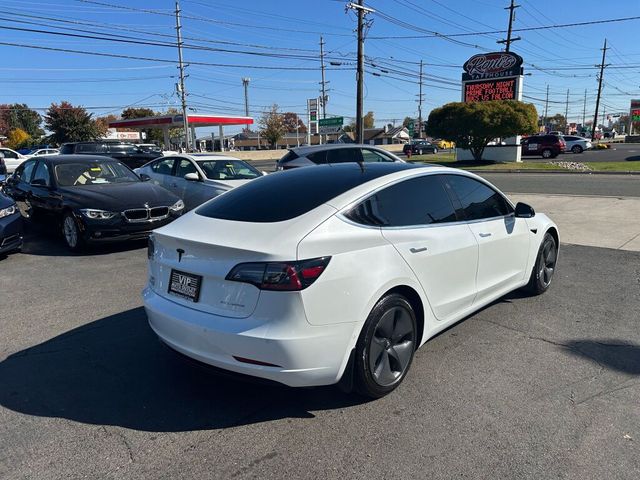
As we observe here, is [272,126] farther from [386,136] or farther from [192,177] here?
[192,177]

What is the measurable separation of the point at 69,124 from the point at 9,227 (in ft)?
185

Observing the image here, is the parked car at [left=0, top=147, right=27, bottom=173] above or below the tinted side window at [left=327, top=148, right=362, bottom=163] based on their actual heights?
below

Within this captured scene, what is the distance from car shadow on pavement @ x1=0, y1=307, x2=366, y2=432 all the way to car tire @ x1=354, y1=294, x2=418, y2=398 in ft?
0.77

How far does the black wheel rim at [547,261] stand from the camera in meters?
5.44

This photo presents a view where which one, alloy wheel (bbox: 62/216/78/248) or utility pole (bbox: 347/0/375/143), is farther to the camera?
utility pole (bbox: 347/0/375/143)

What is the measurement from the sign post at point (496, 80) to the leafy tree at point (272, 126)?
62886mm

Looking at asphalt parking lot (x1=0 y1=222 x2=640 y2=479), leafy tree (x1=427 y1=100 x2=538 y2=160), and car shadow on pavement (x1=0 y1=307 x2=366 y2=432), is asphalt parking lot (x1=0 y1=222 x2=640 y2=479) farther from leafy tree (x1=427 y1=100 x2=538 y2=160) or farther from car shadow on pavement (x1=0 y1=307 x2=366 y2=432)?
leafy tree (x1=427 y1=100 x2=538 y2=160)

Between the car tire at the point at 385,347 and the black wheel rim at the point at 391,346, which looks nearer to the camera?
the car tire at the point at 385,347

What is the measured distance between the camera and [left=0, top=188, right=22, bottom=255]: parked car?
7.41 m

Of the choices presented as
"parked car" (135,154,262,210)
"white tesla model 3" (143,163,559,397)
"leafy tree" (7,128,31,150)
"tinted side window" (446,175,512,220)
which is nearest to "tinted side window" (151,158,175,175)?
"parked car" (135,154,262,210)

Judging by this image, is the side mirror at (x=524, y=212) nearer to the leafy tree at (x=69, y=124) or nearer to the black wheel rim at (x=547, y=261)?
the black wheel rim at (x=547, y=261)

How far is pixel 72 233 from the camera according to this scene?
8.07 meters

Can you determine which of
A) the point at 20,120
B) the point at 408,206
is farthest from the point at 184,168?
the point at 20,120

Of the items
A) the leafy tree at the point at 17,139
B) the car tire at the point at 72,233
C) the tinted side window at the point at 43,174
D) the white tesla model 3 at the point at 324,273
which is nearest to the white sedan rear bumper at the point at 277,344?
the white tesla model 3 at the point at 324,273
